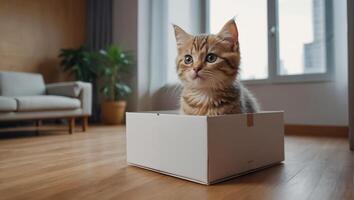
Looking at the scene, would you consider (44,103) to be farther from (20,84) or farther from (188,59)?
(188,59)

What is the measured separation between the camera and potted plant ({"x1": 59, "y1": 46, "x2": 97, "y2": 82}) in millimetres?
3709

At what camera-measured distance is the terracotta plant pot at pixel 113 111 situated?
3.62m

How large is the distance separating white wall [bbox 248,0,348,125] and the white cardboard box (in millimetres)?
1548

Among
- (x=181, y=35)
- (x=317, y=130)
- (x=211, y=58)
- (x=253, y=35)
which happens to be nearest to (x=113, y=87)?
(x=253, y=35)

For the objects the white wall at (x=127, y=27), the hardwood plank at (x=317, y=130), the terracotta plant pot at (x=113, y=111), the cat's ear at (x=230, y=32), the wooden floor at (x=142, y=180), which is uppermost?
the white wall at (x=127, y=27)

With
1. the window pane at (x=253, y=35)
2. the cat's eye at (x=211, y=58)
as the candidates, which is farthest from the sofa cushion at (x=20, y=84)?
the cat's eye at (x=211, y=58)

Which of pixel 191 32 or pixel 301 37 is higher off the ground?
pixel 191 32

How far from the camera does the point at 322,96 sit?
260 cm

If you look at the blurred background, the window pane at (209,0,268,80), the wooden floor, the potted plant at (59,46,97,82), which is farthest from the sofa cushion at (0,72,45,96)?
the window pane at (209,0,268,80)

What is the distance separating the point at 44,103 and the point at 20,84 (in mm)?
782

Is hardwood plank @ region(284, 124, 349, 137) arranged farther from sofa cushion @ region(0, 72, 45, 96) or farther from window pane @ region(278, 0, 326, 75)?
sofa cushion @ region(0, 72, 45, 96)

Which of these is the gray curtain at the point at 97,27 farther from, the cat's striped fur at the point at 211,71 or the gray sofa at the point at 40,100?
the cat's striped fur at the point at 211,71

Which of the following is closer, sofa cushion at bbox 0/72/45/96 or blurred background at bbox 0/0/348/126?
blurred background at bbox 0/0/348/126

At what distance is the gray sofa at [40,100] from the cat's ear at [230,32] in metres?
1.97
